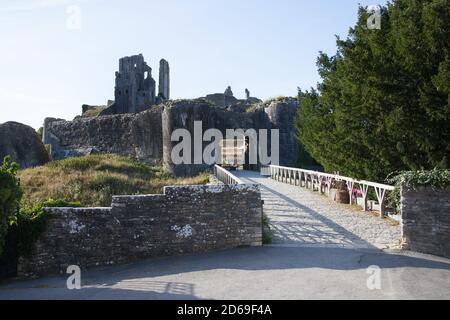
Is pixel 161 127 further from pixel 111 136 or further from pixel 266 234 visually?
pixel 266 234

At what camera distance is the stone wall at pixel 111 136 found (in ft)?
114

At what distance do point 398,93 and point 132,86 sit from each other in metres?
47.4

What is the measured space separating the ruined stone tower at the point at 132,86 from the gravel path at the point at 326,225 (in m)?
42.5

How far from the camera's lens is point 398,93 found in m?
11.4

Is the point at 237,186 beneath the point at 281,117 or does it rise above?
beneath

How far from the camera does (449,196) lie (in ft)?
27.9

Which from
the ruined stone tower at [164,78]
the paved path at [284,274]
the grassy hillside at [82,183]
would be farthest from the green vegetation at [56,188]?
the ruined stone tower at [164,78]

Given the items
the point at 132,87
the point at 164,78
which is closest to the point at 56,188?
the point at 132,87

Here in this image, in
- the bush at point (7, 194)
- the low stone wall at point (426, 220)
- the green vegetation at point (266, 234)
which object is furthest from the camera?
the green vegetation at point (266, 234)

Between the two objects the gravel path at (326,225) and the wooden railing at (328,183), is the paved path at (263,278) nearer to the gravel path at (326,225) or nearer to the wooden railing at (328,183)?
the gravel path at (326,225)

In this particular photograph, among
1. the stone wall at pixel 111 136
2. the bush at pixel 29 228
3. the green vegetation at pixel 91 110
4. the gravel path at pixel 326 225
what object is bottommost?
the gravel path at pixel 326 225
